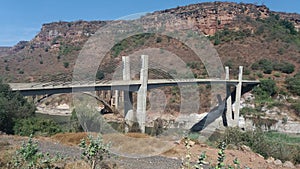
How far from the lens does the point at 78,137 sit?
1141cm

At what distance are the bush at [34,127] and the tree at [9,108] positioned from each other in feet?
1.04

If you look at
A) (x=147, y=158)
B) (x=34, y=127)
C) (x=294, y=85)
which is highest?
(x=294, y=85)

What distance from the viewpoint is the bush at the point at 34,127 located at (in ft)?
41.9

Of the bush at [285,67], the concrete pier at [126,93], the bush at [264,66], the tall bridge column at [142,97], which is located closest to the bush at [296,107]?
the bush at [264,66]

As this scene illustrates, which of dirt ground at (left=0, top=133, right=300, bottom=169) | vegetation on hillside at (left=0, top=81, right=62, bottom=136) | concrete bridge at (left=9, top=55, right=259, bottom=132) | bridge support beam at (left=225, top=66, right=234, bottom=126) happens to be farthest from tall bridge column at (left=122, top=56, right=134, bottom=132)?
bridge support beam at (left=225, top=66, right=234, bottom=126)

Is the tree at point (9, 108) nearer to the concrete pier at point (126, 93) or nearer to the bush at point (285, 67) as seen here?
the concrete pier at point (126, 93)

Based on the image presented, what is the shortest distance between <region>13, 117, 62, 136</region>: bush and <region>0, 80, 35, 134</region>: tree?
316 millimetres

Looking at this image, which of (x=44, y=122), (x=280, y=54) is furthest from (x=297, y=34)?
(x=44, y=122)

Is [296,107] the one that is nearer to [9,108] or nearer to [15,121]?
[15,121]

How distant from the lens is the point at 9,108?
521 inches

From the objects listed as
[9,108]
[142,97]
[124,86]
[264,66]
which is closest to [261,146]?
[124,86]

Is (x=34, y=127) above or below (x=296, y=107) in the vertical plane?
above

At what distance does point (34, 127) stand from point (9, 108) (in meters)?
1.38

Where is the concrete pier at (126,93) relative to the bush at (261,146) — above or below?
above
